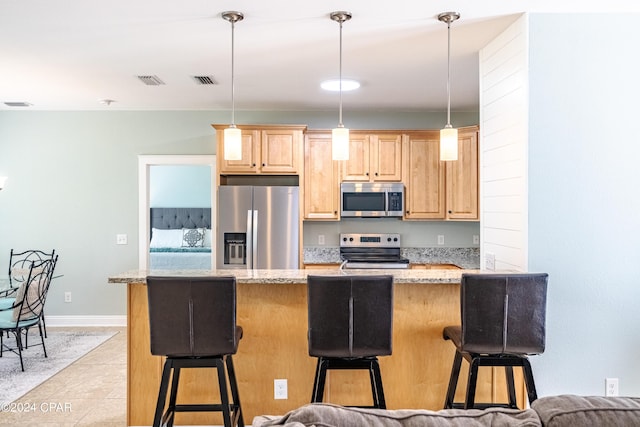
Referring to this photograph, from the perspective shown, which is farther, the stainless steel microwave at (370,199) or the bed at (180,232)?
the bed at (180,232)

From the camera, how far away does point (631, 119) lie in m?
2.54

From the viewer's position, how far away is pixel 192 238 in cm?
777

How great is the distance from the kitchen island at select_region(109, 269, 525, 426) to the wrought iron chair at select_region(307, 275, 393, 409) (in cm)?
49

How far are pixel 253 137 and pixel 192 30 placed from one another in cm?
188

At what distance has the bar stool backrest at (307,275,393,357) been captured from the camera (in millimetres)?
2141

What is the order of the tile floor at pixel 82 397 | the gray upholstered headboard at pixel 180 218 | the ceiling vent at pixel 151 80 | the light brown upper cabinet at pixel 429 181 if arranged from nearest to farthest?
the tile floor at pixel 82 397, the ceiling vent at pixel 151 80, the light brown upper cabinet at pixel 429 181, the gray upholstered headboard at pixel 180 218

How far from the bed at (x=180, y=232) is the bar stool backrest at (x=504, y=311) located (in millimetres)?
5011

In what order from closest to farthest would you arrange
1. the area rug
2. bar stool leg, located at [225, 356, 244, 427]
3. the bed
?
bar stool leg, located at [225, 356, 244, 427] < the area rug < the bed

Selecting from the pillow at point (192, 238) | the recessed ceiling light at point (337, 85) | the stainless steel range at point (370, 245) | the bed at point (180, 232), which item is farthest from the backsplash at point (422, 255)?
the pillow at point (192, 238)

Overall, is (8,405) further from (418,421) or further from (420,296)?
(418,421)

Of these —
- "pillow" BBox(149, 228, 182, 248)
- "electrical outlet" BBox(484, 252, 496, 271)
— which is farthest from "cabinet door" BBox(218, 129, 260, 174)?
"pillow" BBox(149, 228, 182, 248)

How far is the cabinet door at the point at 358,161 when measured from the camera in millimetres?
4828

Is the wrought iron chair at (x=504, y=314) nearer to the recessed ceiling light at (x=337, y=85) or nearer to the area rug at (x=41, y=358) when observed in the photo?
the recessed ceiling light at (x=337, y=85)

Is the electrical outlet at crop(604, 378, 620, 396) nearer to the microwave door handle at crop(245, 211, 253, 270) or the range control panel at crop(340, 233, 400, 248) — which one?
the range control panel at crop(340, 233, 400, 248)
